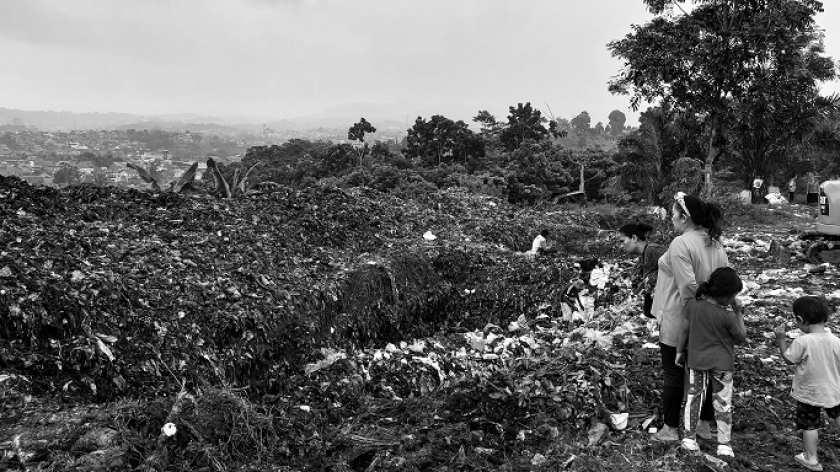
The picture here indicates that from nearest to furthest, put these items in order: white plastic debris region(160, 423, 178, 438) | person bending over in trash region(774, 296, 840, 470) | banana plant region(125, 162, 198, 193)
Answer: person bending over in trash region(774, 296, 840, 470)
white plastic debris region(160, 423, 178, 438)
banana plant region(125, 162, 198, 193)

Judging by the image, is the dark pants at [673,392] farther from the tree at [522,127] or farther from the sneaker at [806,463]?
the tree at [522,127]

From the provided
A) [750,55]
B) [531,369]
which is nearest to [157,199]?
[531,369]

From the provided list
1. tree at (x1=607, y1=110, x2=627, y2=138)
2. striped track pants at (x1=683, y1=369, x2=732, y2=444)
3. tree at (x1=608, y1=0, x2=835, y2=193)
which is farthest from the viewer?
tree at (x1=607, y1=110, x2=627, y2=138)

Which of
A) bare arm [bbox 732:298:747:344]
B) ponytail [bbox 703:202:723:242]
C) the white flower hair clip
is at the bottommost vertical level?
bare arm [bbox 732:298:747:344]

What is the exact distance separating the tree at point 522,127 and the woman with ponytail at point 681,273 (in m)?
23.4

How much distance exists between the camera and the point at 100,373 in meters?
3.59

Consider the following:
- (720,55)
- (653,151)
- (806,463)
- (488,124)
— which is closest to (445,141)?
(488,124)

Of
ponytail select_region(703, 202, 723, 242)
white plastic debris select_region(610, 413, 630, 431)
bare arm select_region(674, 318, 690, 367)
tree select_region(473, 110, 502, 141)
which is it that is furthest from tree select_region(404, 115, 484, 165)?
bare arm select_region(674, 318, 690, 367)

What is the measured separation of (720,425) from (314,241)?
5334mm

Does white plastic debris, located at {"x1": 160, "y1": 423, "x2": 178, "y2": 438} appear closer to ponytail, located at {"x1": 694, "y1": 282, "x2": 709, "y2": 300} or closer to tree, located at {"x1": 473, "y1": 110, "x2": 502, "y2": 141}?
ponytail, located at {"x1": 694, "y1": 282, "x2": 709, "y2": 300}

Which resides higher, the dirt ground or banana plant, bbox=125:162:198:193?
banana plant, bbox=125:162:198:193

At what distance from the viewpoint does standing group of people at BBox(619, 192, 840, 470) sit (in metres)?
2.48

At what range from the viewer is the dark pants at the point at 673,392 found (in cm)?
274

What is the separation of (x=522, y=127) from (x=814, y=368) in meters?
24.3
